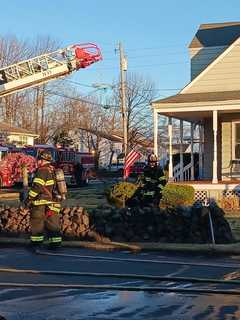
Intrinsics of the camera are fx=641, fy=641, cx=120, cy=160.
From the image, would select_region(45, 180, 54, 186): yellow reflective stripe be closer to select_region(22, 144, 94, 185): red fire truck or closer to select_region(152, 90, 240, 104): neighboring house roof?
select_region(152, 90, 240, 104): neighboring house roof

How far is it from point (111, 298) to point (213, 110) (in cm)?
1409

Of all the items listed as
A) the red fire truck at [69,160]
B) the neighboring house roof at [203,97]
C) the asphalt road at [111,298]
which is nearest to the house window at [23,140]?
the red fire truck at [69,160]

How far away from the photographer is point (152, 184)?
13.6 metres

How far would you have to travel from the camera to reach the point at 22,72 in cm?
3262

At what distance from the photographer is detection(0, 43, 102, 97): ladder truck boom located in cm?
3228

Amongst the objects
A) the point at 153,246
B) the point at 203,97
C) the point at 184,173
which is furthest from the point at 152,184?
the point at 184,173

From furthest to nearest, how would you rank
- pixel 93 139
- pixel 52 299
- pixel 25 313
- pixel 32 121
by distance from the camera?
pixel 93 139, pixel 32 121, pixel 52 299, pixel 25 313

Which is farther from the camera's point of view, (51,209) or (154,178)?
(154,178)

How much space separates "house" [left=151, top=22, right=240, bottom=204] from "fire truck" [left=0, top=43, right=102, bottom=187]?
7.90 metres

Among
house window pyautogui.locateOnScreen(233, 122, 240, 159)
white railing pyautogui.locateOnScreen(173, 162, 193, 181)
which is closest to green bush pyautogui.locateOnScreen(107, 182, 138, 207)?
house window pyautogui.locateOnScreen(233, 122, 240, 159)

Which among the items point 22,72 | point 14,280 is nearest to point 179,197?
point 14,280

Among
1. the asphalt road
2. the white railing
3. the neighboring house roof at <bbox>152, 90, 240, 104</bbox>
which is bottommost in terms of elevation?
the asphalt road

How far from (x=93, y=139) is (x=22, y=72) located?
40.6 m

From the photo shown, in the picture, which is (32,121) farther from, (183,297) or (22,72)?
(183,297)
